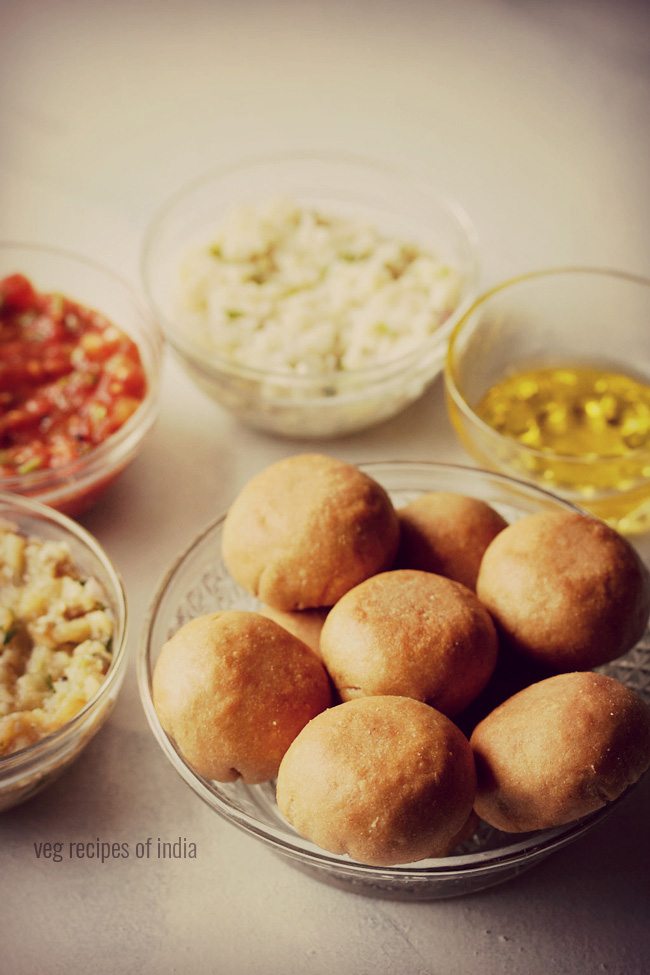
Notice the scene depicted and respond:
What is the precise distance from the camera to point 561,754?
4.09 ft

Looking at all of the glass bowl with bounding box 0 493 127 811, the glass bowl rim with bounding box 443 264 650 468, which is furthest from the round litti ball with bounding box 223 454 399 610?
the glass bowl rim with bounding box 443 264 650 468

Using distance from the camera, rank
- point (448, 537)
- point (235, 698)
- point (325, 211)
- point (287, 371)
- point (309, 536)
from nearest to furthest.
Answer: point (235, 698) → point (309, 536) → point (448, 537) → point (287, 371) → point (325, 211)

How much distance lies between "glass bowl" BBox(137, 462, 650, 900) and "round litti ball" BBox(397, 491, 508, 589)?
175 millimetres

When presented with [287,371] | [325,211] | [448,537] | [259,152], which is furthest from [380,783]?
[259,152]

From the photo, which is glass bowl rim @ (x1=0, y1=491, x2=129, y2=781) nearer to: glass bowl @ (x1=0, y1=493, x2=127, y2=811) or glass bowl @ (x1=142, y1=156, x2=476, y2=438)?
glass bowl @ (x1=0, y1=493, x2=127, y2=811)

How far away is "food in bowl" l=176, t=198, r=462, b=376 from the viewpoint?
2.04 m

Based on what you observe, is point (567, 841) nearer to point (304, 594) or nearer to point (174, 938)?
point (304, 594)

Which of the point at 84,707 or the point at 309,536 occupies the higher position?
the point at 309,536

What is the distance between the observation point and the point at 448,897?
1.52 m

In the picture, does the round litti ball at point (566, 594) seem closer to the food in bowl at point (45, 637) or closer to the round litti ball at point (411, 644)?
the round litti ball at point (411, 644)

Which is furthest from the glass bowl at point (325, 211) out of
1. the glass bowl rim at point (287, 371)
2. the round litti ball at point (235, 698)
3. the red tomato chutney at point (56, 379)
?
the round litti ball at point (235, 698)

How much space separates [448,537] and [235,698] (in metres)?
0.43

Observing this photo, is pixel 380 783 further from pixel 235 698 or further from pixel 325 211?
pixel 325 211

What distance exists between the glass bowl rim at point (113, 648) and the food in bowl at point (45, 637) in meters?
0.02
